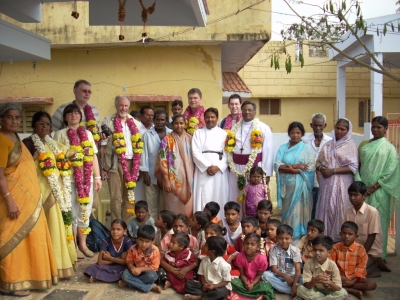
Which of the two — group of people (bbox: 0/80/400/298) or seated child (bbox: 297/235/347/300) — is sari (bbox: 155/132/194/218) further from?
seated child (bbox: 297/235/347/300)

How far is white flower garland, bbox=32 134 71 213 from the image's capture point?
5.23 meters

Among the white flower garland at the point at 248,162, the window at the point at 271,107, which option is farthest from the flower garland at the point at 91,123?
the window at the point at 271,107

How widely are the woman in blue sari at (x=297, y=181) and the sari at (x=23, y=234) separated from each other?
3124 millimetres

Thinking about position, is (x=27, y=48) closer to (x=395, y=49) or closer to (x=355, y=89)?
(x=395, y=49)

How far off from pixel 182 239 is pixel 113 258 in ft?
2.85

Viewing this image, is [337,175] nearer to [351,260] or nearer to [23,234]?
[351,260]

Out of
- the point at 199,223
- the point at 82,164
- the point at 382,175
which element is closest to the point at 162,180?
the point at 199,223

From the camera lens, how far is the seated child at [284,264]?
4926 millimetres

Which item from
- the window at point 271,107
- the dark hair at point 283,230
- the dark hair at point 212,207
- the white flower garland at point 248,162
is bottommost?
the dark hair at point 283,230

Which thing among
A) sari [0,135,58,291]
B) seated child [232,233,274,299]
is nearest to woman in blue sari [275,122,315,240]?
seated child [232,233,274,299]

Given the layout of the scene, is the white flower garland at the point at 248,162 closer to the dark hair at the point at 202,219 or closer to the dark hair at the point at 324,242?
the dark hair at the point at 202,219

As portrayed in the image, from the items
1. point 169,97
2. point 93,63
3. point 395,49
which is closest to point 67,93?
point 93,63

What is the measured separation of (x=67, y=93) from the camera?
419 inches

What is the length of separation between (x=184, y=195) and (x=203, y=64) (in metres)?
4.85
